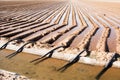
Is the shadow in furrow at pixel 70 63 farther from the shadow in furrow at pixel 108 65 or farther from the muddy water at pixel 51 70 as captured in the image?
the shadow in furrow at pixel 108 65

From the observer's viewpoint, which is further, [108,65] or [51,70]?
[108,65]

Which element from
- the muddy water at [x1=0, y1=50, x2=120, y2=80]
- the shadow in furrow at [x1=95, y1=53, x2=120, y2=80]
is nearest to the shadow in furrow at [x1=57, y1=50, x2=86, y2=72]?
the muddy water at [x1=0, y1=50, x2=120, y2=80]

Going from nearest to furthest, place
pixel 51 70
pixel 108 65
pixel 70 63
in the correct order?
pixel 51 70 → pixel 108 65 → pixel 70 63

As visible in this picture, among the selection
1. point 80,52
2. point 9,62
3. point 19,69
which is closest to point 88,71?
point 80,52

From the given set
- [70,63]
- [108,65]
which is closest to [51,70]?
[70,63]

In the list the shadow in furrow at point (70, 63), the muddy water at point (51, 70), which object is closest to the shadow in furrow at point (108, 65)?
the muddy water at point (51, 70)

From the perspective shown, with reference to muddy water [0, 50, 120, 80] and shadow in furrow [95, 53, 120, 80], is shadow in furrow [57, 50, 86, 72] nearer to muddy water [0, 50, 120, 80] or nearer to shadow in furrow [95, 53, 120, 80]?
muddy water [0, 50, 120, 80]

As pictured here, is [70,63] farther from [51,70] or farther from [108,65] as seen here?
[108,65]

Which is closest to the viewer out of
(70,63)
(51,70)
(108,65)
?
(51,70)
